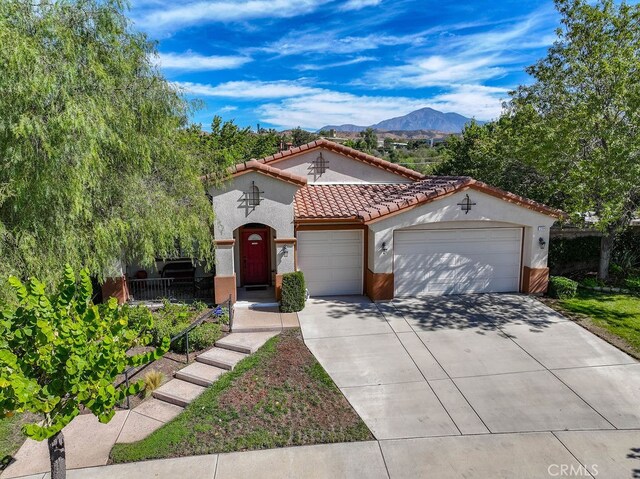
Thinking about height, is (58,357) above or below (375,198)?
below

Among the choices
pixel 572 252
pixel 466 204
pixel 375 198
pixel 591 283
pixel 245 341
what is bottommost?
pixel 245 341

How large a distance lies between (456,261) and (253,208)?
679 cm

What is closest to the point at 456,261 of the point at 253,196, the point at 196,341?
the point at 253,196

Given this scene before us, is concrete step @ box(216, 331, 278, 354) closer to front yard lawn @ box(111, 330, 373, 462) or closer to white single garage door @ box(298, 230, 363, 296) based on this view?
front yard lawn @ box(111, 330, 373, 462)

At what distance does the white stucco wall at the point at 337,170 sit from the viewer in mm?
16547

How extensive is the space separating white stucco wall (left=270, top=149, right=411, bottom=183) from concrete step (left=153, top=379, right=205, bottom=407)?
9508mm

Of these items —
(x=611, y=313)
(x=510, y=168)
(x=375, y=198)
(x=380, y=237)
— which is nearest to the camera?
(x=611, y=313)

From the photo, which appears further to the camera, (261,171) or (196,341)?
(261,171)

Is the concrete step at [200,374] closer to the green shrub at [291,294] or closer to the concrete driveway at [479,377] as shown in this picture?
the concrete driveway at [479,377]

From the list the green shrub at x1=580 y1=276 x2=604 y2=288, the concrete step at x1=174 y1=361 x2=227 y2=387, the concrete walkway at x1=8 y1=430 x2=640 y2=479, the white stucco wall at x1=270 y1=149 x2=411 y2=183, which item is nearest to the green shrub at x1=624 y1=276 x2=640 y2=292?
the green shrub at x1=580 y1=276 x2=604 y2=288

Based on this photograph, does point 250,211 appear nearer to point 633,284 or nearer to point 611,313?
point 611,313

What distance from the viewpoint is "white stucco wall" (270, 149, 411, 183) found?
54.3ft

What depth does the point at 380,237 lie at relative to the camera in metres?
13.5

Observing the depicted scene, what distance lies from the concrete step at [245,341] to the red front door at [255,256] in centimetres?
423
